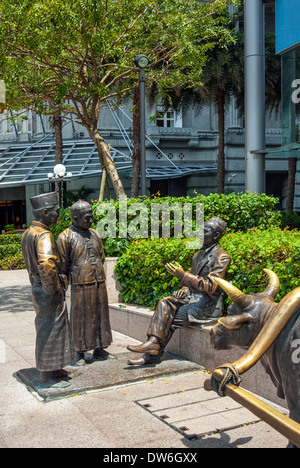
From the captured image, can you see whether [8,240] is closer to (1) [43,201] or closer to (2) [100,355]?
(2) [100,355]

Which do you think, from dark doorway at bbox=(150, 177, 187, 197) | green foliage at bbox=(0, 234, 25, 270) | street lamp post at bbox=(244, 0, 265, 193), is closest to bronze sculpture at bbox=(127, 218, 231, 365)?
street lamp post at bbox=(244, 0, 265, 193)

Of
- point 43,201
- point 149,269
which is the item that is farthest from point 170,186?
point 43,201

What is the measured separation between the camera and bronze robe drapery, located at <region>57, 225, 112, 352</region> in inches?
259

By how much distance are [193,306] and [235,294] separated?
332 cm

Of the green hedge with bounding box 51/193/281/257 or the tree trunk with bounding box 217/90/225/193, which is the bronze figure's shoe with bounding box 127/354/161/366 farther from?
the tree trunk with bounding box 217/90/225/193

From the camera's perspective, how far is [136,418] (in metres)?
5.02

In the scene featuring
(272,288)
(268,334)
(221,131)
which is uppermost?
(221,131)

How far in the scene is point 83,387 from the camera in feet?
19.0

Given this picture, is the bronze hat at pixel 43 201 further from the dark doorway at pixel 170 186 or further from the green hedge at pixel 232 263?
the dark doorway at pixel 170 186

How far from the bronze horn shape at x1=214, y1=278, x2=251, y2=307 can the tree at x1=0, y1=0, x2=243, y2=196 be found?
31.8 feet

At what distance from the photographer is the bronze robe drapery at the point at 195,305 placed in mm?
6297

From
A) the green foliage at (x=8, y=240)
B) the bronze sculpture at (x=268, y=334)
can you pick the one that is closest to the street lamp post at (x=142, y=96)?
the bronze sculpture at (x=268, y=334)

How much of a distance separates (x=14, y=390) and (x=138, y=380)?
1.51 metres
